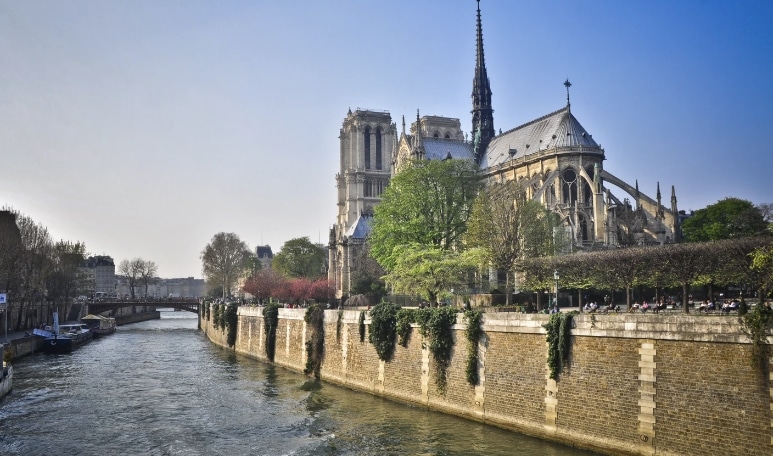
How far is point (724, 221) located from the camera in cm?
6881

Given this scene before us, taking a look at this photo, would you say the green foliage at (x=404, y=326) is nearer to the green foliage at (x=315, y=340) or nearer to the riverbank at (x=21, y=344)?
the green foliage at (x=315, y=340)

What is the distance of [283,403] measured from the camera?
35562 mm

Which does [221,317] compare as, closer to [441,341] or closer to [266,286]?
[266,286]

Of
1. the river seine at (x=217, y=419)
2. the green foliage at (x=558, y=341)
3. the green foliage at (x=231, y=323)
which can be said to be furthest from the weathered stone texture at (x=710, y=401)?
the green foliage at (x=231, y=323)

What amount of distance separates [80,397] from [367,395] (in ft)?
48.4

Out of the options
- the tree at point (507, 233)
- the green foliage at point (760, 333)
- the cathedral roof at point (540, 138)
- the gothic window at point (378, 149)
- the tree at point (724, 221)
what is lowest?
the green foliage at point (760, 333)

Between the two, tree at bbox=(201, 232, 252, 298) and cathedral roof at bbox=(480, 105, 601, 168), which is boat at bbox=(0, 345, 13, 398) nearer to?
cathedral roof at bbox=(480, 105, 601, 168)

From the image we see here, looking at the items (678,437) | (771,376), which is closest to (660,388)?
(678,437)

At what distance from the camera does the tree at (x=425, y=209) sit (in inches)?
2179

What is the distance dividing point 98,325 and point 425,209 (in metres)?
52.0

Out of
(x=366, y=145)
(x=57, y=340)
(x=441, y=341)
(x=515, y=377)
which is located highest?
(x=366, y=145)

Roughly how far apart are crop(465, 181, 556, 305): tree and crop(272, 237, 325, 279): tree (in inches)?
2419

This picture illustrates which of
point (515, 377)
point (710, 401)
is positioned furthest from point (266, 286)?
point (710, 401)

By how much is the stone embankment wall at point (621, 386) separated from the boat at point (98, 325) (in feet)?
204
